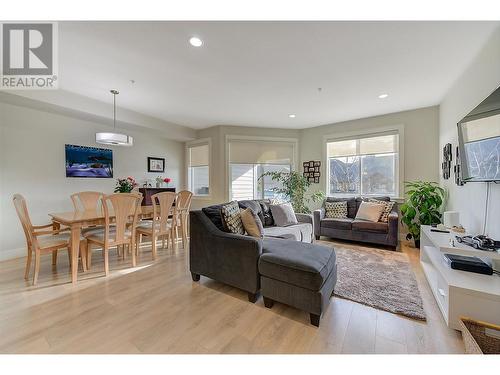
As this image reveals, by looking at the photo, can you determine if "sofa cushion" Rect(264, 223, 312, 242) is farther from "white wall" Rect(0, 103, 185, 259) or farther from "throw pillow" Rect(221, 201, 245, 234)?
"white wall" Rect(0, 103, 185, 259)

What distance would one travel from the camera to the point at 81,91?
126 inches

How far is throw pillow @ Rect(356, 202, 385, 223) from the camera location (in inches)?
150

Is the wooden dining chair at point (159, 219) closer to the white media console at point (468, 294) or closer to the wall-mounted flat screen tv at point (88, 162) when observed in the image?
the wall-mounted flat screen tv at point (88, 162)

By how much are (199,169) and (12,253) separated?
11.9 feet

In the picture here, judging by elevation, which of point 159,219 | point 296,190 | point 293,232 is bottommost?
point 293,232

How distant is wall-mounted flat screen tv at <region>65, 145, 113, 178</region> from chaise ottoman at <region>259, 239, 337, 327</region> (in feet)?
12.3

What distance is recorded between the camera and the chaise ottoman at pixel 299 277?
1657 mm

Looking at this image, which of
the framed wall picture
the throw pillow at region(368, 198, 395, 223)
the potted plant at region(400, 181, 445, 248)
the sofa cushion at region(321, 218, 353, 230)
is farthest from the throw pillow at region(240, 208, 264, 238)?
the framed wall picture

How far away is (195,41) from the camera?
2004 millimetres

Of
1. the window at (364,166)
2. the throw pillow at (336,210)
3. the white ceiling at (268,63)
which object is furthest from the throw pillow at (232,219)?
the window at (364,166)

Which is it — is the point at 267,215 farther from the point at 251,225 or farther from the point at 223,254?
the point at 223,254

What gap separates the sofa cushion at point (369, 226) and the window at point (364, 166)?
101 cm

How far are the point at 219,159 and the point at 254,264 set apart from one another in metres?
3.43

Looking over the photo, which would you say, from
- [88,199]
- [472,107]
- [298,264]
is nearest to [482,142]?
[472,107]
